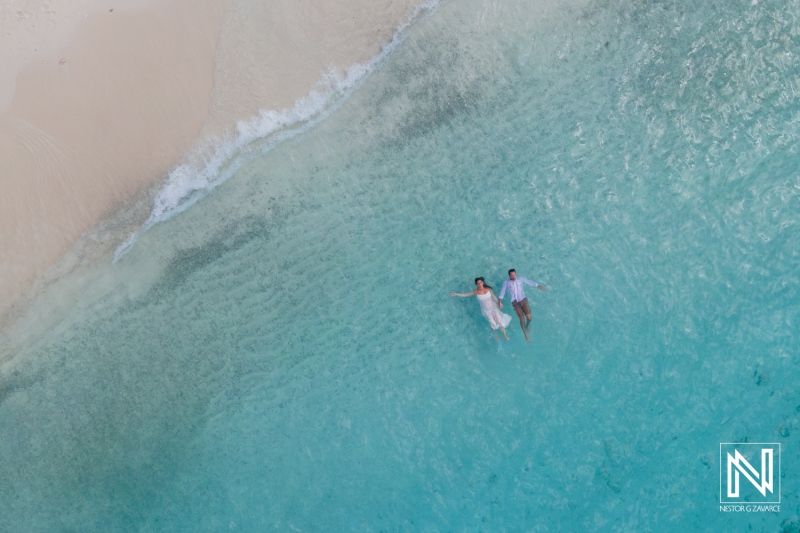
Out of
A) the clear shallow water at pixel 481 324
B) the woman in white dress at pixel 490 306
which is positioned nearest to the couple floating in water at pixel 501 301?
the woman in white dress at pixel 490 306

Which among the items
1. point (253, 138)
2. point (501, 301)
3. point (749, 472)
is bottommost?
point (749, 472)

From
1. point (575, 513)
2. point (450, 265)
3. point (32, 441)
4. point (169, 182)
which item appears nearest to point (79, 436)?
point (32, 441)

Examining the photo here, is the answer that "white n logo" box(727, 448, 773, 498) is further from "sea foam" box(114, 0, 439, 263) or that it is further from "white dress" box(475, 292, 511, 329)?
"sea foam" box(114, 0, 439, 263)

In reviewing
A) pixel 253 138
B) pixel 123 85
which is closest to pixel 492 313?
pixel 253 138

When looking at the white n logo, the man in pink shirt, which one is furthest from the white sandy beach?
the white n logo

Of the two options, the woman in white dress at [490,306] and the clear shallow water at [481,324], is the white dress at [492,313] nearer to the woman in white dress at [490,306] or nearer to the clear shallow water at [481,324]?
the woman in white dress at [490,306]

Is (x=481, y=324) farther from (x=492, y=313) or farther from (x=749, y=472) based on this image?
(x=749, y=472)

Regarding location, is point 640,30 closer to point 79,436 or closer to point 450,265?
point 450,265
